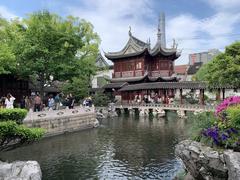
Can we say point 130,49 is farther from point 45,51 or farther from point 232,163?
point 232,163

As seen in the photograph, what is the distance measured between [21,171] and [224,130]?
575 cm

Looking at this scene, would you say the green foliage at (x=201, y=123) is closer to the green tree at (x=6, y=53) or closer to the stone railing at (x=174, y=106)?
the green tree at (x=6, y=53)

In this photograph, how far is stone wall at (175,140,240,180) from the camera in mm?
6462

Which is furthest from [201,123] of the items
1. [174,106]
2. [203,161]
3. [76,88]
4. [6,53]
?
[174,106]

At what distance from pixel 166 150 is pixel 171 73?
29.0m

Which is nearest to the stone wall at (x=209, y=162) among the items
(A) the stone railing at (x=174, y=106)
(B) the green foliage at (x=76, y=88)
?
(A) the stone railing at (x=174, y=106)

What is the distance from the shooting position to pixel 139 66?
41219mm

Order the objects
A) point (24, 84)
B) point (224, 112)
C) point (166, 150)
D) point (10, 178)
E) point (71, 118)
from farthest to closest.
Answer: point (24, 84) < point (71, 118) < point (166, 150) < point (224, 112) < point (10, 178)

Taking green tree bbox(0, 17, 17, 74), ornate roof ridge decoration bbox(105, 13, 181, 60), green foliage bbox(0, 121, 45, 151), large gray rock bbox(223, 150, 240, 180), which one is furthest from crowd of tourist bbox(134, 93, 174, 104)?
large gray rock bbox(223, 150, 240, 180)

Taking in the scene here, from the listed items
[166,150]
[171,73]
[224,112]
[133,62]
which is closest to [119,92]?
[133,62]

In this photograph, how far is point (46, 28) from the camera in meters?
21.4

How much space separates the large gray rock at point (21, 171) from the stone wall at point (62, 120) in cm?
927

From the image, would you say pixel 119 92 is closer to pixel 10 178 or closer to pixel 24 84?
pixel 24 84

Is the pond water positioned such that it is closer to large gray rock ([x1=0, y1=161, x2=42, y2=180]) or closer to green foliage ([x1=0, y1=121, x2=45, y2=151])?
green foliage ([x1=0, y1=121, x2=45, y2=151])
